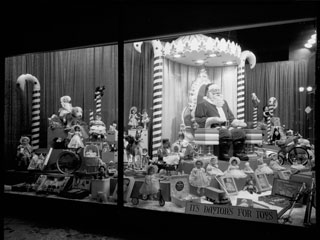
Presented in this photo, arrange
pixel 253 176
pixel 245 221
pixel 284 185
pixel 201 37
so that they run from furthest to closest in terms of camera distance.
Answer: pixel 201 37 → pixel 253 176 → pixel 284 185 → pixel 245 221

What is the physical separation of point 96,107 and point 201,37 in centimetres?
138

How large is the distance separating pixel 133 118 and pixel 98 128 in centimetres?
48

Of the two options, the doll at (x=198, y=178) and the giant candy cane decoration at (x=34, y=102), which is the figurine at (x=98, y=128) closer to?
the giant candy cane decoration at (x=34, y=102)

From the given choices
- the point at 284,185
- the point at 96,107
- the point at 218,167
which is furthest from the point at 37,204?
the point at 284,185

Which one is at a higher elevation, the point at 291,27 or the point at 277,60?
the point at 291,27

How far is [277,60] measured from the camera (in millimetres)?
2533

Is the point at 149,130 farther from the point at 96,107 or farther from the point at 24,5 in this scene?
the point at 24,5

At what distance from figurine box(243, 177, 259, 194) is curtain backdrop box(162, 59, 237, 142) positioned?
0.94 metres

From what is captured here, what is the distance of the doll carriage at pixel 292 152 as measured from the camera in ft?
7.86

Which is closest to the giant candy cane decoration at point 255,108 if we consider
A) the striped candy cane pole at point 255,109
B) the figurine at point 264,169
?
the striped candy cane pole at point 255,109

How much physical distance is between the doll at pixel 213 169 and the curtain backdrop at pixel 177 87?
0.66m

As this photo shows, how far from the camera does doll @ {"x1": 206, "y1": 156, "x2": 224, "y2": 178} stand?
276 centimetres

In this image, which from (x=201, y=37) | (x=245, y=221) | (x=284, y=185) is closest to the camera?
(x=245, y=221)

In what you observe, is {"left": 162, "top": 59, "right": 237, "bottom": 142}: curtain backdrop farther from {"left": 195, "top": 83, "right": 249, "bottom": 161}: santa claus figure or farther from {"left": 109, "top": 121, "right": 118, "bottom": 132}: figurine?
{"left": 109, "top": 121, "right": 118, "bottom": 132}: figurine
